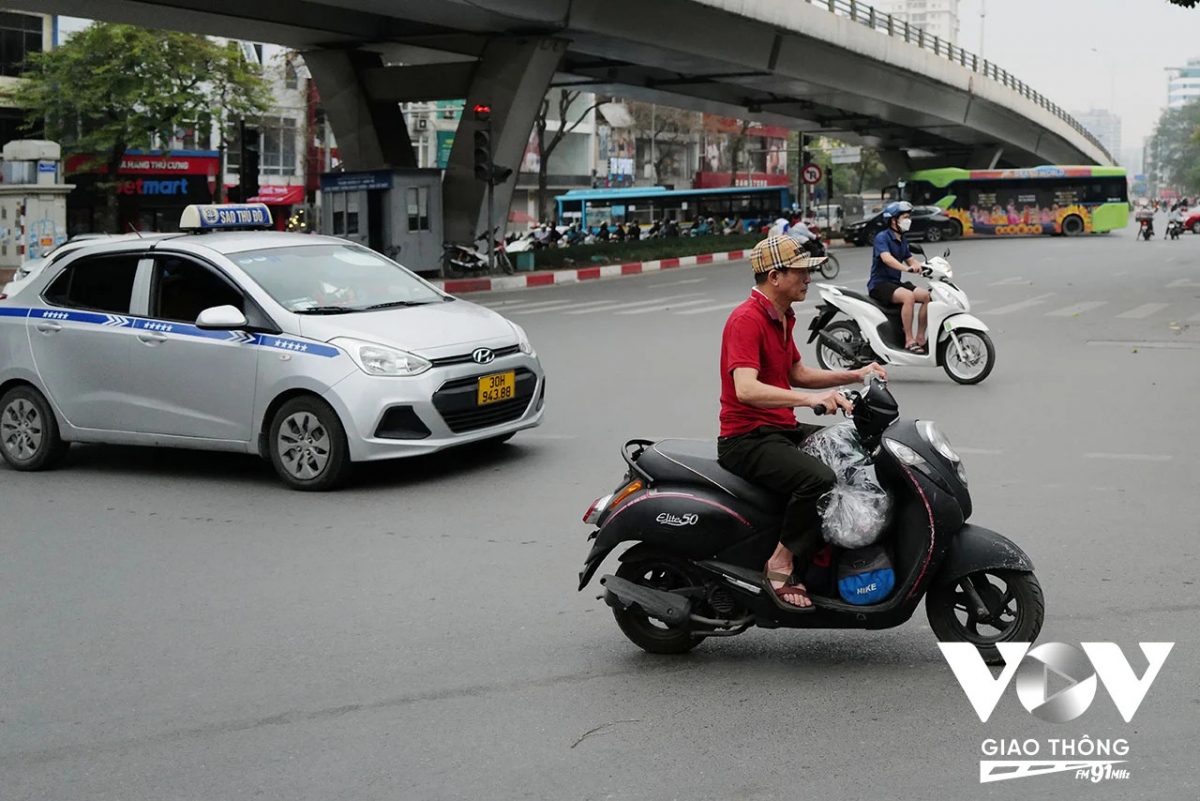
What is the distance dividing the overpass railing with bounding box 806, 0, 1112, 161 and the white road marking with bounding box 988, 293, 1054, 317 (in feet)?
46.8

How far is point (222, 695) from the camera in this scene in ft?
16.0

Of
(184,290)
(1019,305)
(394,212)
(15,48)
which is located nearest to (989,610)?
(184,290)

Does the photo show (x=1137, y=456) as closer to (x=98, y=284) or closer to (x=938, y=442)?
(x=938, y=442)

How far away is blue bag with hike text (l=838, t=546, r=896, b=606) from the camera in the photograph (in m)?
4.79

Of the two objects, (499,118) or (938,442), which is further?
(499,118)

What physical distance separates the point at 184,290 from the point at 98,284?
0.73 metres

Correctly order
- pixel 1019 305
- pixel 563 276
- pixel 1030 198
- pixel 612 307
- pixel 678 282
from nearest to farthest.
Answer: pixel 1019 305 → pixel 612 307 → pixel 678 282 → pixel 563 276 → pixel 1030 198

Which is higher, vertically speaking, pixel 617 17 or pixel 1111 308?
pixel 617 17

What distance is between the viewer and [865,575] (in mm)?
4816

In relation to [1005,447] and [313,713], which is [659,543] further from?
[1005,447]

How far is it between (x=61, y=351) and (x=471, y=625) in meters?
4.99

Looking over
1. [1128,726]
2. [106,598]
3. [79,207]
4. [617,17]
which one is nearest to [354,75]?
[617,17]

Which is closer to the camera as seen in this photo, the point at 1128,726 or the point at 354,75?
the point at 1128,726

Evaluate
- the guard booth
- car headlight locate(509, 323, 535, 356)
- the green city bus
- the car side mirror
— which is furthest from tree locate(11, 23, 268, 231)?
the car side mirror
